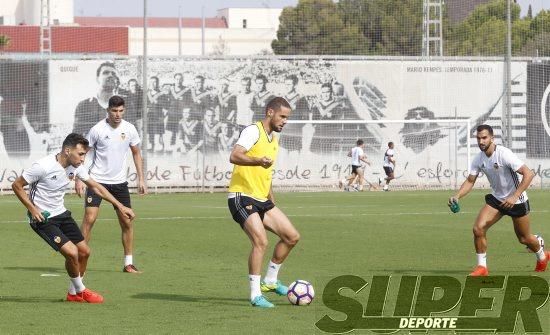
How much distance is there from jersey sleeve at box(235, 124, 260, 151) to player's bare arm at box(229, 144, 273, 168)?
0.11m

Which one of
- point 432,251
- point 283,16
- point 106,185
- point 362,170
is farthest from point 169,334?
point 283,16

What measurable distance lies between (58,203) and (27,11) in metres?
95.5

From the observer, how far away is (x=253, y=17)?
136 metres

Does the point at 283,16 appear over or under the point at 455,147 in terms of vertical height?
over

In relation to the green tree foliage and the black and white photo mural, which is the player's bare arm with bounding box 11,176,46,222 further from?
the green tree foliage

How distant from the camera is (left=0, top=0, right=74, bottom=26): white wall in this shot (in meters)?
104

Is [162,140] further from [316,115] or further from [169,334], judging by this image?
[169,334]

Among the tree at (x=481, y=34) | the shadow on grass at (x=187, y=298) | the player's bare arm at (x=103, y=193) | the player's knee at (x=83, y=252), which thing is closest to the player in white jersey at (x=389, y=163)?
the tree at (x=481, y=34)

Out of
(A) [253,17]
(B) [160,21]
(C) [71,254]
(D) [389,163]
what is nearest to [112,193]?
(C) [71,254]

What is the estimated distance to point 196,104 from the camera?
145ft

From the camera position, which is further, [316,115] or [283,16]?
[283,16]

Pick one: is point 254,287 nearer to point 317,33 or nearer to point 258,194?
point 258,194

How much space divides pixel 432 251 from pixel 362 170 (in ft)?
77.9

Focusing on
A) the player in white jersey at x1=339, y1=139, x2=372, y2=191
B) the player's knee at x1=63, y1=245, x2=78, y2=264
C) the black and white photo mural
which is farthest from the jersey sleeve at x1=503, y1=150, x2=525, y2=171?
the black and white photo mural
